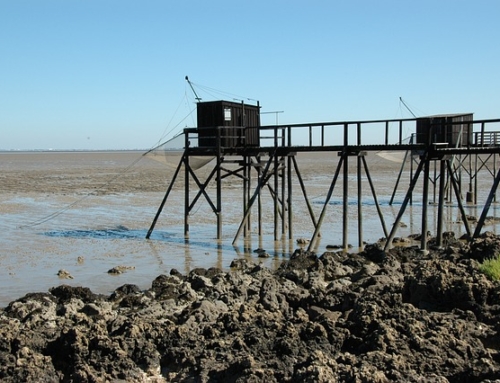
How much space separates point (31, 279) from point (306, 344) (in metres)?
7.91

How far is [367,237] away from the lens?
1870 centimetres

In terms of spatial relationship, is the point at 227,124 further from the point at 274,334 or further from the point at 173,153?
the point at 274,334

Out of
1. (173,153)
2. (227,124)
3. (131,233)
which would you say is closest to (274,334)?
(227,124)

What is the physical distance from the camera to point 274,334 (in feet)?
25.4

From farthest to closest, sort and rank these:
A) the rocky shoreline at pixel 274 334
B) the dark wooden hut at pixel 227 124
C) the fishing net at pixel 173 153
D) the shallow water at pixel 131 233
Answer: the fishing net at pixel 173 153 → the dark wooden hut at pixel 227 124 → the shallow water at pixel 131 233 → the rocky shoreline at pixel 274 334

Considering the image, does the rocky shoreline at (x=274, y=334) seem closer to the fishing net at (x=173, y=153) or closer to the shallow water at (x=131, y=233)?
the shallow water at (x=131, y=233)

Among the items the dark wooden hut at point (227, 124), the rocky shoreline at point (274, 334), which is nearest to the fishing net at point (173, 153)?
the dark wooden hut at point (227, 124)

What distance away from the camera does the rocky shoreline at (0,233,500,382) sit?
6.64 m

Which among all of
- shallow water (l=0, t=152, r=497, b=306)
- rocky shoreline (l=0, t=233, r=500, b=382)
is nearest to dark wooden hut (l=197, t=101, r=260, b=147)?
shallow water (l=0, t=152, r=497, b=306)

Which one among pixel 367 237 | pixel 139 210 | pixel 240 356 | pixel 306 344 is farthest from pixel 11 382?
pixel 139 210

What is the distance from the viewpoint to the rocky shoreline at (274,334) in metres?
6.64

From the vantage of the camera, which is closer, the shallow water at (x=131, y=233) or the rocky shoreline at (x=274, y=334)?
the rocky shoreline at (x=274, y=334)

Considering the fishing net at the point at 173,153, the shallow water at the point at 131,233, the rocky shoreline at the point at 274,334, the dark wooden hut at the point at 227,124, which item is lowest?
the shallow water at the point at 131,233

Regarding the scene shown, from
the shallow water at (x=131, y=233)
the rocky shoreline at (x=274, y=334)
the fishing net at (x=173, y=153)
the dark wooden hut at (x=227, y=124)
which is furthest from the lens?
the fishing net at (x=173, y=153)
